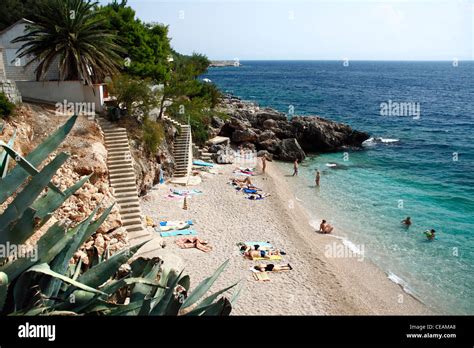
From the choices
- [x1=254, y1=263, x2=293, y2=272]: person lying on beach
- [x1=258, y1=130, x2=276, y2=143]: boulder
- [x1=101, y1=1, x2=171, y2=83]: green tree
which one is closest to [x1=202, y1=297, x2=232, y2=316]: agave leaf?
[x1=254, y1=263, x2=293, y2=272]: person lying on beach

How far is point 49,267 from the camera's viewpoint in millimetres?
3717

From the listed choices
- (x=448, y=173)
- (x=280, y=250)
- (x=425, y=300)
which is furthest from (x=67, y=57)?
(x=448, y=173)

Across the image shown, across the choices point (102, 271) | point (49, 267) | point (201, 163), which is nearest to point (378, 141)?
point (201, 163)

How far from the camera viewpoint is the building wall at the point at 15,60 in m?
23.4

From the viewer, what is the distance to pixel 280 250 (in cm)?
1814

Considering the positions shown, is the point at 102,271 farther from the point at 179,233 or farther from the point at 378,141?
the point at 378,141

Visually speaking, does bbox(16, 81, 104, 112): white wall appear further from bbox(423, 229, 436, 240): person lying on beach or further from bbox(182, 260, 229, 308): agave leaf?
bbox(423, 229, 436, 240): person lying on beach

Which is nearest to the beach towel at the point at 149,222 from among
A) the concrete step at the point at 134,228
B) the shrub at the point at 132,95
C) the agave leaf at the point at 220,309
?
the concrete step at the point at 134,228

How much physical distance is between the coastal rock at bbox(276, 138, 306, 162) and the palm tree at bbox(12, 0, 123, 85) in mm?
21573

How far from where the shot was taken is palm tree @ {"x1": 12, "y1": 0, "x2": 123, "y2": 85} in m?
20.3

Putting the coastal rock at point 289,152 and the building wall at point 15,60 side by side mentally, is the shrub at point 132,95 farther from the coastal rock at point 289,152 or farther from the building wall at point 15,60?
the coastal rock at point 289,152

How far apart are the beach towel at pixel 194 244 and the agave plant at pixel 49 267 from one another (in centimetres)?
1296

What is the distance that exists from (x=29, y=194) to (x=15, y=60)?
24.6 m
